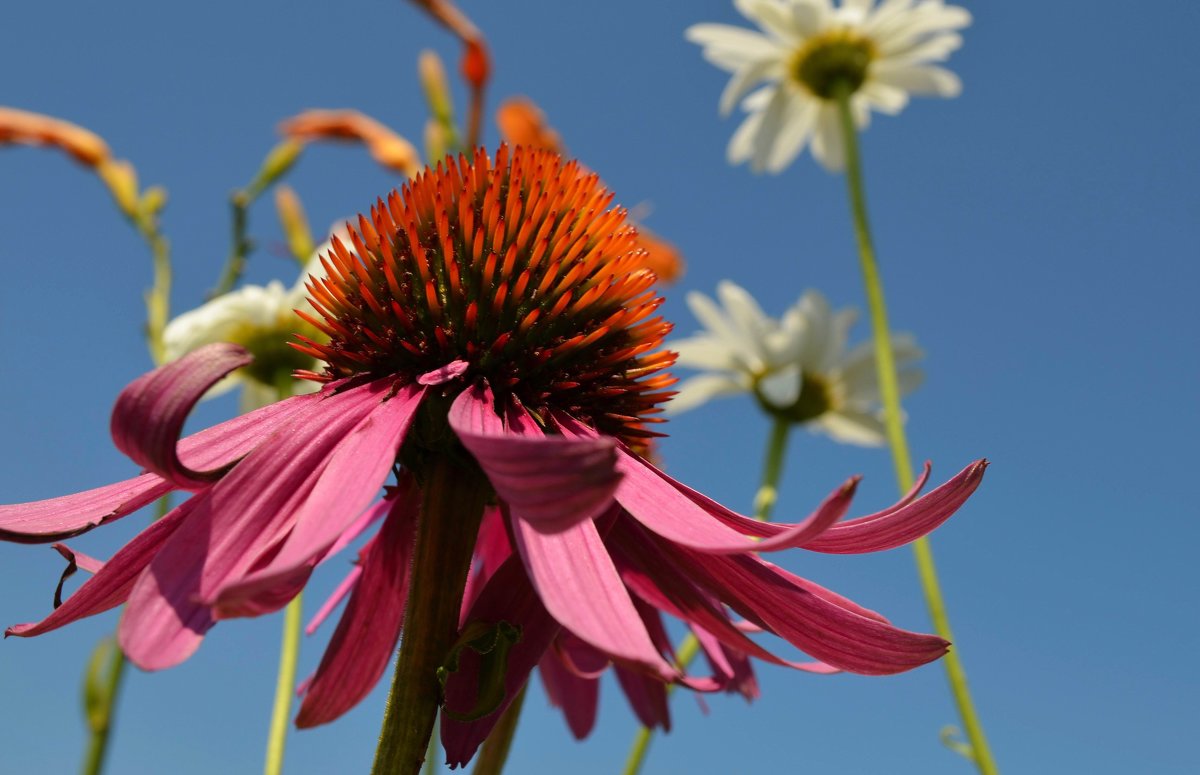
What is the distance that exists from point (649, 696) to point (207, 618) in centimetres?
64

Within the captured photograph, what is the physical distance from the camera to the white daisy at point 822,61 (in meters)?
2.70

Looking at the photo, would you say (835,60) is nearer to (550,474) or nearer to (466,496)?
(466,496)

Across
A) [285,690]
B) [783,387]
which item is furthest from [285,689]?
[783,387]

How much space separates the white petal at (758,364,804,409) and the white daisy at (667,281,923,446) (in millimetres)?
26

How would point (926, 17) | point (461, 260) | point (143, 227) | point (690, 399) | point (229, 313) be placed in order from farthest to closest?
point (690, 399) → point (926, 17) → point (143, 227) → point (229, 313) → point (461, 260)

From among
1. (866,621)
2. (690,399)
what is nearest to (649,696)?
(866,621)

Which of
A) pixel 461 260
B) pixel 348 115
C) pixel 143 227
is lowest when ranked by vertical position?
pixel 461 260

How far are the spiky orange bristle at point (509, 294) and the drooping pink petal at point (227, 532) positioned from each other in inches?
4.1

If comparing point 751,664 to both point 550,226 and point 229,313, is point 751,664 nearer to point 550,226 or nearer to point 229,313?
point 550,226

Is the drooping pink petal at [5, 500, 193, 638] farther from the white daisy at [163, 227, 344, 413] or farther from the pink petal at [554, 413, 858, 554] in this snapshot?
the white daisy at [163, 227, 344, 413]

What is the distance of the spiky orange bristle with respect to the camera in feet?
3.05

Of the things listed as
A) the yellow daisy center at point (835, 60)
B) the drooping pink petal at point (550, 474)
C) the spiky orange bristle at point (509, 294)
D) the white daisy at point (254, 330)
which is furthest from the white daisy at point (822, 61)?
the drooping pink petal at point (550, 474)

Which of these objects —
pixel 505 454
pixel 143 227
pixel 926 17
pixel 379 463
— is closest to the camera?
pixel 505 454

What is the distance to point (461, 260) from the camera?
99 centimetres
